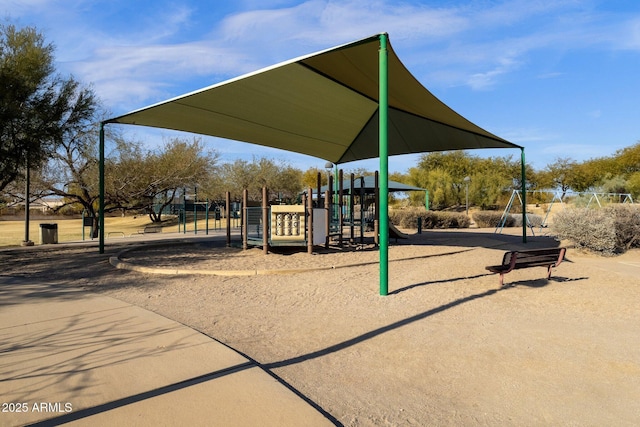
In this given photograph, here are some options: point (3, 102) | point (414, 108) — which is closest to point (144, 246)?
point (3, 102)

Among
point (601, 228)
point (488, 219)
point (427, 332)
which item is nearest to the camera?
point (427, 332)

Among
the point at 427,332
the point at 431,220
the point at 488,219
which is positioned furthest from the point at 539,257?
the point at 488,219

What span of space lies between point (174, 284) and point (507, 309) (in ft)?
18.1

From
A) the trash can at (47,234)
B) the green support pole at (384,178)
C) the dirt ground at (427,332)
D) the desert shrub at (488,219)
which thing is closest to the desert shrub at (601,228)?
the dirt ground at (427,332)

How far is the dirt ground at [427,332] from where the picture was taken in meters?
3.13

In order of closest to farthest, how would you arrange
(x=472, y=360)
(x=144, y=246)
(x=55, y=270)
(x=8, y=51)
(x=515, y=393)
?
(x=515, y=393)
(x=472, y=360)
(x=55, y=270)
(x=8, y=51)
(x=144, y=246)

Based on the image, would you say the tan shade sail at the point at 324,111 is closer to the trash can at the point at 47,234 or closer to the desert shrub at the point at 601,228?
the desert shrub at the point at 601,228

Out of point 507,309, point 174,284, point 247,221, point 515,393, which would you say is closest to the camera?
point 515,393

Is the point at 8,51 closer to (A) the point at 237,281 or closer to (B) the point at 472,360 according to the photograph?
(A) the point at 237,281

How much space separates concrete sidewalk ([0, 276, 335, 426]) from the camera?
2748 mm

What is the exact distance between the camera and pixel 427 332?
15.8 feet

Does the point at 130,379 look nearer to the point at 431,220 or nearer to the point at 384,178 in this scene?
the point at 384,178

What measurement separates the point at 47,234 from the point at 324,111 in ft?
44.2

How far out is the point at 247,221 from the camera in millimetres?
12930
